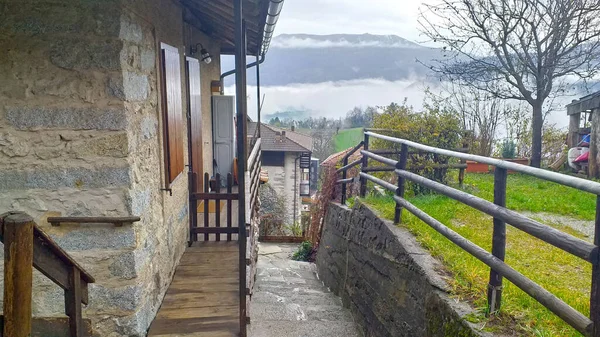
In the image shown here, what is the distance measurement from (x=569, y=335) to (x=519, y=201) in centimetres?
434

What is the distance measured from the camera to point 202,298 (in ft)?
13.2

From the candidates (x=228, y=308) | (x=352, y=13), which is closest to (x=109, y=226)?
(x=228, y=308)

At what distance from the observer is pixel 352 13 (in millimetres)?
67375

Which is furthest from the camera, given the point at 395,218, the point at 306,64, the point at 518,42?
the point at 306,64

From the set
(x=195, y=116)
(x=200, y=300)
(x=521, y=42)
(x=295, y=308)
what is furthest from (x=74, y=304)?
(x=521, y=42)

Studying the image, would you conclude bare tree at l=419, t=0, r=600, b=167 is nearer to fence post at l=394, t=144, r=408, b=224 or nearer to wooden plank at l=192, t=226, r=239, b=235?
fence post at l=394, t=144, r=408, b=224

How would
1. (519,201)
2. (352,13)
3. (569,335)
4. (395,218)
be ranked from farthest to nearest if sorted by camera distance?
1. (352,13)
2. (519,201)
3. (395,218)
4. (569,335)

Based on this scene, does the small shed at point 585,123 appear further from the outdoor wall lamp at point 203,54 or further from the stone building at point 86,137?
the stone building at point 86,137

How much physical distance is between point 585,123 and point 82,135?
11064mm

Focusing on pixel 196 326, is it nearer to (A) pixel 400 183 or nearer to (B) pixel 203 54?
(A) pixel 400 183

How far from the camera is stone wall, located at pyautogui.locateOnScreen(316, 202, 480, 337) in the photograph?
2967mm

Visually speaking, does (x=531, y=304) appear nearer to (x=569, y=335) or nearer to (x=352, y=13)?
(x=569, y=335)

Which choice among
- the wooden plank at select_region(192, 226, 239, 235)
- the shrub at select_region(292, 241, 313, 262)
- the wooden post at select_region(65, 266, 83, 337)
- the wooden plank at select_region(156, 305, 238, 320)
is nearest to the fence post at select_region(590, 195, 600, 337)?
the wooden post at select_region(65, 266, 83, 337)

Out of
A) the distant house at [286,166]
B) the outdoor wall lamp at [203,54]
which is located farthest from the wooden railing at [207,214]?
the distant house at [286,166]
